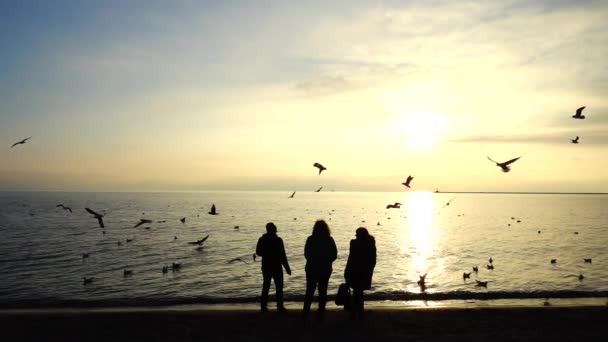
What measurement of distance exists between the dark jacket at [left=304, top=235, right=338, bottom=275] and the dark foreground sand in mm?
1598

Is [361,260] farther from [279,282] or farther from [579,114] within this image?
[579,114]

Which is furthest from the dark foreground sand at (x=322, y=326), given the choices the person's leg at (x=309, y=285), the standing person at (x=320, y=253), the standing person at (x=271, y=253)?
the standing person at (x=320, y=253)

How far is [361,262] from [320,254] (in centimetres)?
110

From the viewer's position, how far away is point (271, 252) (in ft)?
40.2

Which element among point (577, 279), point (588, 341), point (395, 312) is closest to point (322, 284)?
point (395, 312)

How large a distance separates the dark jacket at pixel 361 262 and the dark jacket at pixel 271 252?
1934mm

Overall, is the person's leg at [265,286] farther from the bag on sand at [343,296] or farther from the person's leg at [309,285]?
the bag on sand at [343,296]

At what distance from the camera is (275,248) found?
40.2 feet

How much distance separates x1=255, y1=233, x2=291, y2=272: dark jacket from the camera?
40.0 feet

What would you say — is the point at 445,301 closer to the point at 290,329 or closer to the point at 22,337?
the point at 290,329

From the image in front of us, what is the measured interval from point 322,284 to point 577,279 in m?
24.8

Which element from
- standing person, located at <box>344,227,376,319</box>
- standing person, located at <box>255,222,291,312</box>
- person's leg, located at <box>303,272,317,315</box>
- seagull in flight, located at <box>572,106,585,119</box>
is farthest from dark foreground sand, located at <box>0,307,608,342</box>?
seagull in flight, located at <box>572,106,585,119</box>

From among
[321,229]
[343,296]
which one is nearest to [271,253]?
[321,229]

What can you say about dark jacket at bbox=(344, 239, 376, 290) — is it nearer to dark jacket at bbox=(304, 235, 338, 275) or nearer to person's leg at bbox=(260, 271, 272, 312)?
dark jacket at bbox=(304, 235, 338, 275)
